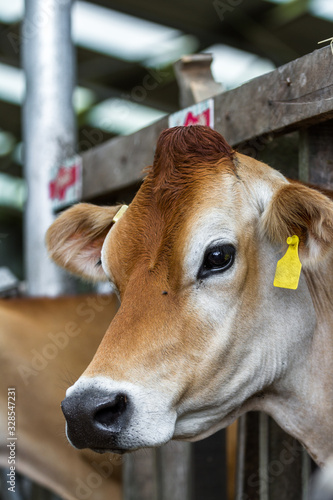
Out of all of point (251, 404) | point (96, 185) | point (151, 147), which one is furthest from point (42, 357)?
point (251, 404)

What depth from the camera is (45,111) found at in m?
4.22

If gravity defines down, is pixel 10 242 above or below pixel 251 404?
below

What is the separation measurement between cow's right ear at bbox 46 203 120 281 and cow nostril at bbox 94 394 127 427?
1026 millimetres

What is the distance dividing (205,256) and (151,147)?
128cm

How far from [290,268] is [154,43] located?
6.69 metres

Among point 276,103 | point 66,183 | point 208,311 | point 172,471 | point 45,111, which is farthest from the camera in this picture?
point 45,111

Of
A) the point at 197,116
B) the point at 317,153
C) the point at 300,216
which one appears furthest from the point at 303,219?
the point at 197,116

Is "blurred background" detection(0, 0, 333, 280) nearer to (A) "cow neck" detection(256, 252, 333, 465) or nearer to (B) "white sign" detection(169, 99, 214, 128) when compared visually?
(B) "white sign" detection(169, 99, 214, 128)

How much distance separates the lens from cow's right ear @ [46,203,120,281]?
2.70 m

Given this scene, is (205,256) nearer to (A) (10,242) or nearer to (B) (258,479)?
(B) (258,479)

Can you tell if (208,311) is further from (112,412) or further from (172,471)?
(172,471)

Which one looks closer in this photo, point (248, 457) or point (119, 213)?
point (119, 213)

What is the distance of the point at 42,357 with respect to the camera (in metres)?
3.77

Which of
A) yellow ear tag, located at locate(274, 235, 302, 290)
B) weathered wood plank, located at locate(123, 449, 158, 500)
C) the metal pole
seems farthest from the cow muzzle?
the metal pole
